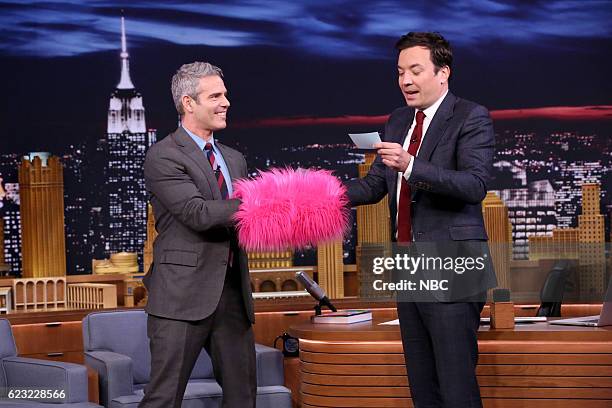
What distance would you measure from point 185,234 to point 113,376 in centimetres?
140

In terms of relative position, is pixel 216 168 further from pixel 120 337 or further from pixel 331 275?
pixel 331 275

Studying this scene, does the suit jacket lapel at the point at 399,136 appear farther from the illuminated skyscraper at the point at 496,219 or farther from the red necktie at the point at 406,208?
the illuminated skyscraper at the point at 496,219

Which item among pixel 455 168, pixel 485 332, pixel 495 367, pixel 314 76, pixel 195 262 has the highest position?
pixel 314 76

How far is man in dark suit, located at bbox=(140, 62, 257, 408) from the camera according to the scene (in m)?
3.16

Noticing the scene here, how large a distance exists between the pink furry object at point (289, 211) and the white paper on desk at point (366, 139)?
1.01 feet

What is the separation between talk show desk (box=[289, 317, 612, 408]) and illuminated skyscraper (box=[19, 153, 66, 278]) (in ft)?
6.64

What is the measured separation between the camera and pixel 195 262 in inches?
125

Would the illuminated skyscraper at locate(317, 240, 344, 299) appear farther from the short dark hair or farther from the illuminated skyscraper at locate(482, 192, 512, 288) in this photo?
the short dark hair

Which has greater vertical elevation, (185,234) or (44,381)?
(185,234)

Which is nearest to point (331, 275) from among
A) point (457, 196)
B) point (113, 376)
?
point (113, 376)

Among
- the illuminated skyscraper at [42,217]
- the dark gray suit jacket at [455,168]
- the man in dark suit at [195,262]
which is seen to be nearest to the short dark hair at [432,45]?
the dark gray suit jacket at [455,168]

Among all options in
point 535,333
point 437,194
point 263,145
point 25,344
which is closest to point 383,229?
point 263,145

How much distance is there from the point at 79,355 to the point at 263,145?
171cm

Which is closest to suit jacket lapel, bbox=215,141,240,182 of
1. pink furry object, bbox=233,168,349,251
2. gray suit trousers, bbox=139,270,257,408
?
pink furry object, bbox=233,168,349,251
